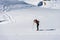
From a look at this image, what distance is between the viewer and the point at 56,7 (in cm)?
1254

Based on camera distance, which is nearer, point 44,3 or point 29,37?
point 29,37

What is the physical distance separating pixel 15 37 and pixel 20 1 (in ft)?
30.7

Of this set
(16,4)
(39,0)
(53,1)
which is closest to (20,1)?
(16,4)

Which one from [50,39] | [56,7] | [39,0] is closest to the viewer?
[50,39]

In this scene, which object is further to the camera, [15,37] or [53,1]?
[53,1]

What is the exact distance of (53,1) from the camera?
42.2 ft

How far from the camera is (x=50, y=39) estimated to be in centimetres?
428

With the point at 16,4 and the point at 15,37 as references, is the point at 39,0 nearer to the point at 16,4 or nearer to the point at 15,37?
the point at 16,4

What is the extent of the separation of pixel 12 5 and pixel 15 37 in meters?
8.85

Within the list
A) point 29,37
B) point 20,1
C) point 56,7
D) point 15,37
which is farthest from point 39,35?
Result: point 20,1

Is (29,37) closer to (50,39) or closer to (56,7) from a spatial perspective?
(50,39)

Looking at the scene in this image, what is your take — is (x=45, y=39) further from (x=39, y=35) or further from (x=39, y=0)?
(x=39, y=0)

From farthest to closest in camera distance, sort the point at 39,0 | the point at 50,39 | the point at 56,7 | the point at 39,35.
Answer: the point at 39,0 < the point at 56,7 < the point at 39,35 < the point at 50,39

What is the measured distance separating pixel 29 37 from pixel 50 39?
549 millimetres
